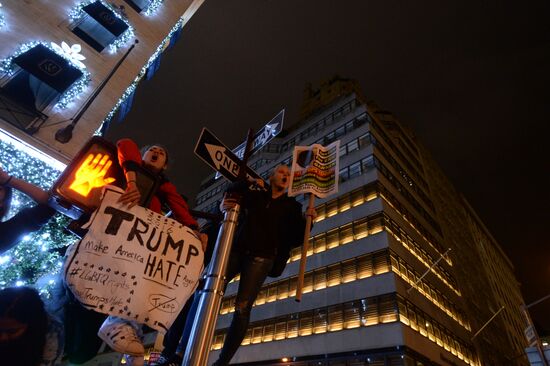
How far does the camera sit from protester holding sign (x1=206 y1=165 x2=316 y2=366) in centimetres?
363

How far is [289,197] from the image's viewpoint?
15.3ft

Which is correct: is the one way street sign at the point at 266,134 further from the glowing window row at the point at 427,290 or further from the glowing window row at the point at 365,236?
the glowing window row at the point at 365,236

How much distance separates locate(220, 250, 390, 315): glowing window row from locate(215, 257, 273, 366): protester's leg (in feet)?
82.7

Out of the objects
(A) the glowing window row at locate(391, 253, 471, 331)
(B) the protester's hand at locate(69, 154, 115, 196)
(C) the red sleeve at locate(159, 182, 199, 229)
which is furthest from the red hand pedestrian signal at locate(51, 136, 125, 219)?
(A) the glowing window row at locate(391, 253, 471, 331)

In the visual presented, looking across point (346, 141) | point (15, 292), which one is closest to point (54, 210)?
point (15, 292)

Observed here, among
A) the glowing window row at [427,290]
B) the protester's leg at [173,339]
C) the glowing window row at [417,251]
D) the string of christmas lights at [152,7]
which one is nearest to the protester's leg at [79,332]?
the protester's leg at [173,339]

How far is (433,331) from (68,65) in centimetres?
3139

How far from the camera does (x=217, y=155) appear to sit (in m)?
4.44

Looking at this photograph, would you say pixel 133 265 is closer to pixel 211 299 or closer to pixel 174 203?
pixel 211 299

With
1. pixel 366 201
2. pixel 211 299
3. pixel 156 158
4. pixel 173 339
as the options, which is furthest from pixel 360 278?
pixel 211 299

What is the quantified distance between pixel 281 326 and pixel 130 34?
85.4ft

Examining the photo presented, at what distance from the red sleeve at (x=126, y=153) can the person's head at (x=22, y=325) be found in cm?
136

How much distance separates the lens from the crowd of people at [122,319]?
2.37m

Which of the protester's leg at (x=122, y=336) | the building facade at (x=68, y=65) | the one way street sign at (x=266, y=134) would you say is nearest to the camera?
the protester's leg at (x=122, y=336)
